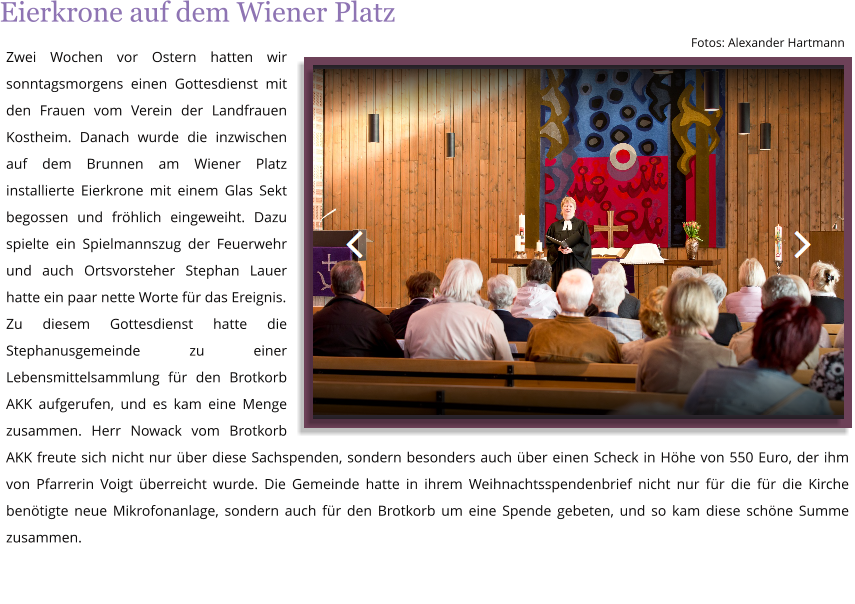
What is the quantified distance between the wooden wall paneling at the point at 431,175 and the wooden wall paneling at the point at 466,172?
1.13 feet

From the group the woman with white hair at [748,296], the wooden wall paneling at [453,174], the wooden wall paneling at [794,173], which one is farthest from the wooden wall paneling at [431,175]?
the woman with white hair at [748,296]

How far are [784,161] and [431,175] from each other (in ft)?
14.0

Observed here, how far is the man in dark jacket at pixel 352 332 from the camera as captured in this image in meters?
3.73

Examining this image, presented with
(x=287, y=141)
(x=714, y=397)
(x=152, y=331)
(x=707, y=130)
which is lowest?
(x=714, y=397)

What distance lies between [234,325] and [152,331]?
236 millimetres

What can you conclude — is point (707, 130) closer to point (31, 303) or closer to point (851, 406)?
point (851, 406)

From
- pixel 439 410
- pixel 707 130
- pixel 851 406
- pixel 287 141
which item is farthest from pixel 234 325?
pixel 707 130

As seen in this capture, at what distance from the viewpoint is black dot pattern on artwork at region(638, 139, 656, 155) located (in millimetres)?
10039

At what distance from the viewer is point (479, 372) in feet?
10.8

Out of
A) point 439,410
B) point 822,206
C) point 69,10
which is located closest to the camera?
point 69,10

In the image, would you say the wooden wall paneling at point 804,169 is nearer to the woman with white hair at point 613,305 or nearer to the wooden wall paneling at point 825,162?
the wooden wall paneling at point 825,162

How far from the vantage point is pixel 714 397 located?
2359mm
